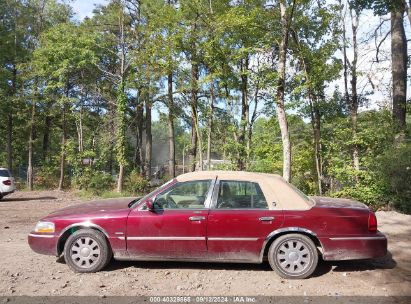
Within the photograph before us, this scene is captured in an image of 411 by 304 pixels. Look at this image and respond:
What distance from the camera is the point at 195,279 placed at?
597 centimetres

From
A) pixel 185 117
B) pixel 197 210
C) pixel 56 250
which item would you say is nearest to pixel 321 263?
pixel 197 210

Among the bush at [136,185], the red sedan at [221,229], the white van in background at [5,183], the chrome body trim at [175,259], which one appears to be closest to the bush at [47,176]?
the bush at [136,185]

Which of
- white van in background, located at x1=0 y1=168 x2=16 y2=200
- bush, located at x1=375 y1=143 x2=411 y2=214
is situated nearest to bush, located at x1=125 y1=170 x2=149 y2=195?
white van in background, located at x1=0 y1=168 x2=16 y2=200

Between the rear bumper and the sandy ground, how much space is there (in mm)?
331

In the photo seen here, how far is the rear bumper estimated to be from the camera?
600cm

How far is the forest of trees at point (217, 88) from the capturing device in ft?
54.8

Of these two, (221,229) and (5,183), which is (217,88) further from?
(221,229)

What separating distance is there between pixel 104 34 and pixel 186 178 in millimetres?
22640

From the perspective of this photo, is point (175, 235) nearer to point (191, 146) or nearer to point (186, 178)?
point (186, 178)

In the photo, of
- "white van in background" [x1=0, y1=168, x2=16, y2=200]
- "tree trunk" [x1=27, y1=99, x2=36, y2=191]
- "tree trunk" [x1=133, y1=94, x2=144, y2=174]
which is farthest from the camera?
"tree trunk" [x1=133, y1=94, x2=144, y2=174]

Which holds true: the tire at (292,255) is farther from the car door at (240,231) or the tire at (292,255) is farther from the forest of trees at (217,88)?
the forest of trees at (217,88)

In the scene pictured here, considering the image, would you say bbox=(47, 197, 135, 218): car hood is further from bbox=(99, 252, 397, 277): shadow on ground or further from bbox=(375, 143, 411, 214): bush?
bbox=(375, 143, 411, 214): bush

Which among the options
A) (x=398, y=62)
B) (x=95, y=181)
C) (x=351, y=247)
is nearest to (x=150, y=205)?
(x=351, y=247)

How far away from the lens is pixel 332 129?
2016cm
